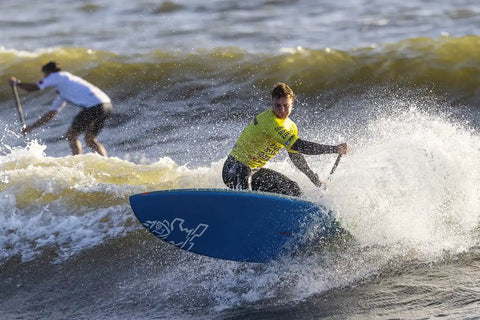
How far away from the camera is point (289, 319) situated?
6.20m

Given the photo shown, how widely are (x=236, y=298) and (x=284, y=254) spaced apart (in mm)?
A: 757

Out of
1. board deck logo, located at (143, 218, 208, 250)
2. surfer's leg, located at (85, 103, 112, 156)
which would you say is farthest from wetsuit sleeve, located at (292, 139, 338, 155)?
surfer's leg, located at (85, 103, 112, 156)

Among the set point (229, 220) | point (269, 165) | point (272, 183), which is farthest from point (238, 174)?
point (269, 165)

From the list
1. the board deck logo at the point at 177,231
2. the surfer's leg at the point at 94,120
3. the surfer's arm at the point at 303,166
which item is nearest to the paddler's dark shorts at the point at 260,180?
the surfer's arm at the point at 303,166

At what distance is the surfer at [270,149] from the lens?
272 inches

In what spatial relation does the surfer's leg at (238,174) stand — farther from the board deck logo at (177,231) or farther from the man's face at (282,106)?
the man's face at (282,106)

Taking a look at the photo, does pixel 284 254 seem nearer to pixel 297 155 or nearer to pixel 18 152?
pixel 297 155

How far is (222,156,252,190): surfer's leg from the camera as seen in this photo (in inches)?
285

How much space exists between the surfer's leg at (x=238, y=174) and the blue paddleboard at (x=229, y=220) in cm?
42

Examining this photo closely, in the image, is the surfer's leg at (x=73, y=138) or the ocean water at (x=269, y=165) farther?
the surfer's leg at (x=73, y=138)

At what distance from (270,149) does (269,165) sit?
2.20 meters

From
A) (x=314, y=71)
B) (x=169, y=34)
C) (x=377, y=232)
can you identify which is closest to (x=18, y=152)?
(x=377, y=232)

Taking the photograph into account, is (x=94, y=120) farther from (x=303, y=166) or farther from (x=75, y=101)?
(x=303, y=166)

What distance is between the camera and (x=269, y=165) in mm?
9414
